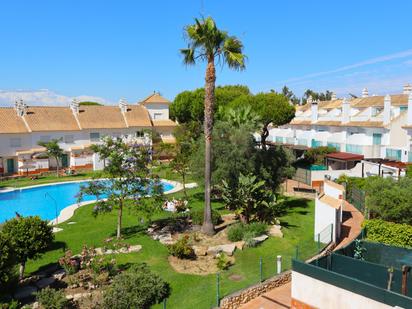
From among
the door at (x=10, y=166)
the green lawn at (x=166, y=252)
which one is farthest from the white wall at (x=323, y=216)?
the door at (x=10, y=166)

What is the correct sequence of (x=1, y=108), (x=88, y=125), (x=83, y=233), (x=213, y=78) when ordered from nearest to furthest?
(x=213, y=78), (x=83, y=233), (x=1, y=108), (x=88, y=125)

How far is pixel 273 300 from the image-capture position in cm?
1318

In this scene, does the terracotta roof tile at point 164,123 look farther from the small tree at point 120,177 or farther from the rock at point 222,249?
the rock at point 222,249

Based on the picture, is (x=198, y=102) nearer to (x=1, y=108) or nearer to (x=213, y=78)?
(x=1, y=108)

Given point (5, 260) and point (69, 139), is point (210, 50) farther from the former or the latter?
point (69, 139)

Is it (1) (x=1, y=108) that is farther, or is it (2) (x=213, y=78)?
Result: (1) (x=1, y=108)

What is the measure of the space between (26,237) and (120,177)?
5.73 m

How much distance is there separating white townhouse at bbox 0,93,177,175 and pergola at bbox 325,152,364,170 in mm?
21053

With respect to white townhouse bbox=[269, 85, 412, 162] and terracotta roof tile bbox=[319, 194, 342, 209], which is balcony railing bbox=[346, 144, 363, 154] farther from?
terracotta roof tile bbox=[319, 194, 342, 209]

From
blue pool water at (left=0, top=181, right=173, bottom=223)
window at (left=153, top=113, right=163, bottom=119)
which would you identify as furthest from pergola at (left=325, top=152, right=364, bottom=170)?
window at (left=153, top=113, right=163, bottom=119)

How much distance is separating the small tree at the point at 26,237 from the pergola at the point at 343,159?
3214 cm

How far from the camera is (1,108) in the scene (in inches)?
1786

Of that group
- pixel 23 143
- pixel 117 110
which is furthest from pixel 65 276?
pixel 117 110

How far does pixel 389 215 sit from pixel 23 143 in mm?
40994
